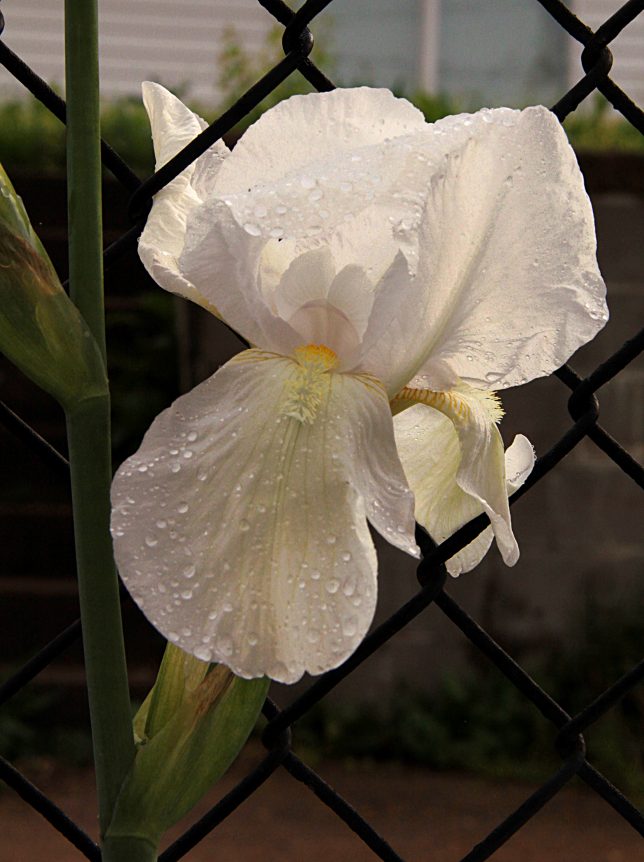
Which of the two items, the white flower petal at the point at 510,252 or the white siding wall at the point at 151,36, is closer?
the white flower petal at the point at 510,252

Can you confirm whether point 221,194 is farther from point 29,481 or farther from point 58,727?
point 29,481

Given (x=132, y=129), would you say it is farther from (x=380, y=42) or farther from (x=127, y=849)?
(x=127, y=849)

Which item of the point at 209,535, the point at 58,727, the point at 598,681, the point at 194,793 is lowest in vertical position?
the point at 58,727

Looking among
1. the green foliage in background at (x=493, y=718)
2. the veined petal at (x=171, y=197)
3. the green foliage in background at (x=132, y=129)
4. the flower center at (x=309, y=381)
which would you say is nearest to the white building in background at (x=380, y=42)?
the green foliage in background at (x=132, y=129)

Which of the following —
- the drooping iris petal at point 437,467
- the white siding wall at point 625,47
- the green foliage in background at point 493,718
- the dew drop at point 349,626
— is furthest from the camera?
the white siding wall at point 625,47

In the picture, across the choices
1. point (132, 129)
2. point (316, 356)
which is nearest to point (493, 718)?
point (132, 129)

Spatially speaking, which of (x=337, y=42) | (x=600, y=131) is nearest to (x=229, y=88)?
(x=337, y=42)

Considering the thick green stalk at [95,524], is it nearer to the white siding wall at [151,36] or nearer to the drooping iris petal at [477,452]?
the drooping iris petal at [477,452]
